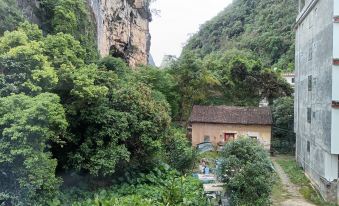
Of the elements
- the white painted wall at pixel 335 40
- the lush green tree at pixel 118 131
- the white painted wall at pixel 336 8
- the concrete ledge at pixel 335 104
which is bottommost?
the lush green tree at pixel 118 131

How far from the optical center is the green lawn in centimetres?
1485

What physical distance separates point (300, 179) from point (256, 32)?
3184 centimetres

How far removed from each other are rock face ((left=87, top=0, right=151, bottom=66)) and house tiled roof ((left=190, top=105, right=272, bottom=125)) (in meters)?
5.97

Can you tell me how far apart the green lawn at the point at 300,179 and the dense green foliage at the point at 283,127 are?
1.94m

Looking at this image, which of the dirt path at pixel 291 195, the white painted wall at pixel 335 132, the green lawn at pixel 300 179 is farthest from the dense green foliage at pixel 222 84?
the white painted wall at pixel 335 132

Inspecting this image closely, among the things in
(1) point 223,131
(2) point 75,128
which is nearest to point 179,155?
(2) point 75,128

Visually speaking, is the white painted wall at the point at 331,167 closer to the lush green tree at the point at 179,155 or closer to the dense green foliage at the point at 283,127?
the lush green tree at the point at 179,155

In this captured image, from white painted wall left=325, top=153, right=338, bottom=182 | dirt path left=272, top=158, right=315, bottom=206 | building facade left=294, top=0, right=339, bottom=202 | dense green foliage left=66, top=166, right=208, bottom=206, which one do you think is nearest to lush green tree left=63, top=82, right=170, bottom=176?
dense green foliage left=66, top=166, right=208, bottom=206

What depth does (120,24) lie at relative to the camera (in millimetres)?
23938

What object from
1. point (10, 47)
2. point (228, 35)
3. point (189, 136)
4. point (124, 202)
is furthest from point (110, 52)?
point (228, 35)

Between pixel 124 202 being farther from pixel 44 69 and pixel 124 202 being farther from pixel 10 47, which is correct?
pixel 10 47

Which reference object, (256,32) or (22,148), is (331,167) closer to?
(22,148)

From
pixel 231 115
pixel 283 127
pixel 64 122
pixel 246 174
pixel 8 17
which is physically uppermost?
pixel 8 17

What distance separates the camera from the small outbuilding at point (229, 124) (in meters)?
25.3
